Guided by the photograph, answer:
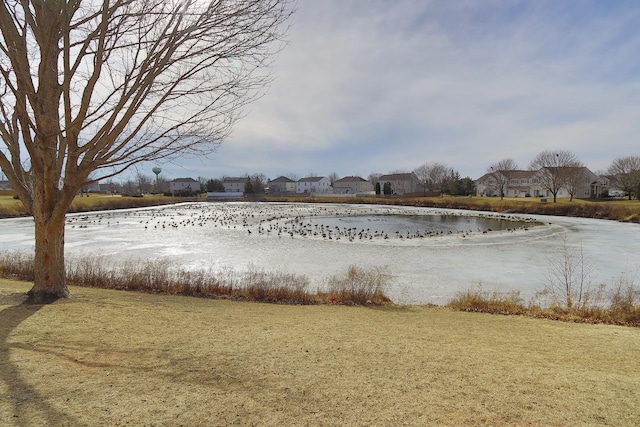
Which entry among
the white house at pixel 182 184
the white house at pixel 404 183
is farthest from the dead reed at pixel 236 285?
the white house at pixel 182 184

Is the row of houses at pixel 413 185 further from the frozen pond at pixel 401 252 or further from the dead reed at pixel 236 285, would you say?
the dead reed at pixel 236 285

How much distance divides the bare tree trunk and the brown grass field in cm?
44

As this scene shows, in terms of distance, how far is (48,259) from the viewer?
7273mm

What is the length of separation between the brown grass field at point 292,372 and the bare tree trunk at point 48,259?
1.45 ft

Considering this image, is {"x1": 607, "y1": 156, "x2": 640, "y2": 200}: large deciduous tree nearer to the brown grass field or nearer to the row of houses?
the row of houses

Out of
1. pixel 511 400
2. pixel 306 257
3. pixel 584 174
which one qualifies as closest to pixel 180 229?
pixel 306 257

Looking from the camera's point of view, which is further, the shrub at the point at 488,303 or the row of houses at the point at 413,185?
the row of houses at the point at 413,185

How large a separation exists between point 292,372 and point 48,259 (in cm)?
593

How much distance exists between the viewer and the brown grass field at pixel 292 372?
3.30 metres

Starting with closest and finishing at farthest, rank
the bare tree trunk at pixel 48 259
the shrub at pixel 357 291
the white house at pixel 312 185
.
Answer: the bare tree trunk at pixel 48 259, the shrub at pixel 357 291, the white house at pixel 312 185

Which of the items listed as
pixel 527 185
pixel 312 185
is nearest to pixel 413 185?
pixel 312 185

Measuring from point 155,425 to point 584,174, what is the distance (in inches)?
3586

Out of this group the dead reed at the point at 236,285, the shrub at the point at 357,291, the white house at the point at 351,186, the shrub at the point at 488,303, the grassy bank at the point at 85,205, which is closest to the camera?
the shrub at the point at 488,303

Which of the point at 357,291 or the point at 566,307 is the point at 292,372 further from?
the point at 566,307
